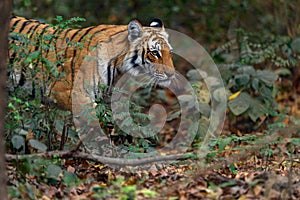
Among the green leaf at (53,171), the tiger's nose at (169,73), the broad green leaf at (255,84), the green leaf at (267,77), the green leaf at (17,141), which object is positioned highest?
the tiger's nose at (169,73)

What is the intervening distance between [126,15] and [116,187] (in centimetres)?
724

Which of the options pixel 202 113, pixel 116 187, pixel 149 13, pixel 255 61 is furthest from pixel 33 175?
pixel 149 13

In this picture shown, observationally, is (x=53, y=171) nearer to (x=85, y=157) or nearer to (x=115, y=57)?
(x=85, y=157)

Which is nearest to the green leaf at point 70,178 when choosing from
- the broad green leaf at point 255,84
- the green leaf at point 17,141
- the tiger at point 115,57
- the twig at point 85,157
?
the twig at point 85,157

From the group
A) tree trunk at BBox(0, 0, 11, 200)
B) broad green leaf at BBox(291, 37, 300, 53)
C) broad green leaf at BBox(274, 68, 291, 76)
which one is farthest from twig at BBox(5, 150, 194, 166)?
Result: broad green leaf at BBox(291, 37, 300, 53)

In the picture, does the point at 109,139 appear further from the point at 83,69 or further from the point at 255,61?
the point at 255,61

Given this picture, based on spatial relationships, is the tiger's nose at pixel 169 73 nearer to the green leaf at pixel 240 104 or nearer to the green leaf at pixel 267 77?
the green leaf at pixel 240 104

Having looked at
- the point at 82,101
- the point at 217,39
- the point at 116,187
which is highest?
the point at 217,39

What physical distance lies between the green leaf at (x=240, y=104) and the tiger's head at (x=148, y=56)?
125 centimetres

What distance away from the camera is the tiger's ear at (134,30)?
21.9 feet

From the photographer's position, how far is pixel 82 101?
20.5 ft

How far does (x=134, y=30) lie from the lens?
668cm

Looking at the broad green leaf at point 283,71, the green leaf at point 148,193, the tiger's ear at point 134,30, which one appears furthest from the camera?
the broad green leaf at point 283,71

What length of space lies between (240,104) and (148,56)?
1.61m
